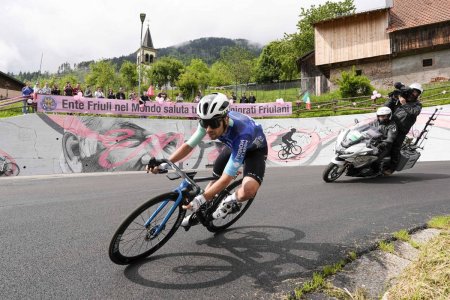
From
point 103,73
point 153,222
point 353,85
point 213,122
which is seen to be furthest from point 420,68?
point 103,73

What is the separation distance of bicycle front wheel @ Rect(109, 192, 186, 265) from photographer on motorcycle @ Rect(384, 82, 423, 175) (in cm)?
701

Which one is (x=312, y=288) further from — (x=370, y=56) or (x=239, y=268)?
(x=370, y=56)

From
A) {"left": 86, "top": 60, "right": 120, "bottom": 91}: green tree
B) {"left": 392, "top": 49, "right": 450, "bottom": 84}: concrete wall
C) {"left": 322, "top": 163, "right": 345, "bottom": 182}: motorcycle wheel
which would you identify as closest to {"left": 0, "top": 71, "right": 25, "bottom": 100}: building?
{"left": 86, "top": 60, "right": 120, "bottom": 91}: green tree

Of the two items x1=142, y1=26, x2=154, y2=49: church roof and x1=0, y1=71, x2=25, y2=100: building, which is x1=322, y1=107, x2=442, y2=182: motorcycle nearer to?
x1=0, y1=71, x2=25, y2=100: building

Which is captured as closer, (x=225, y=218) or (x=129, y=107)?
(x=225, y=218)

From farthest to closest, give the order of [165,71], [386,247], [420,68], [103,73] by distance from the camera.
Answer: [165,71] → [103,73] → [420,68] → [386,247]

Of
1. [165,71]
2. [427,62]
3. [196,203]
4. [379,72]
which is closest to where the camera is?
[196,203]

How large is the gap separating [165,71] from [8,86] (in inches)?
1452

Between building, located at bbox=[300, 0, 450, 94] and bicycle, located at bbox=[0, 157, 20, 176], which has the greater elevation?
building, located at bbox=[300, 0, 450, 94]

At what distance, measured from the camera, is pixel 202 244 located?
418 centimetres

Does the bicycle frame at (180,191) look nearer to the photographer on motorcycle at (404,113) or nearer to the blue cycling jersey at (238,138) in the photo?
the blue cycling jersey at (238,138)

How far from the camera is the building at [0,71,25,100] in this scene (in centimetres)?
5300

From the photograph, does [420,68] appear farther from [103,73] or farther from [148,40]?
[148,40]

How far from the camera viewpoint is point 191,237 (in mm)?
4441
